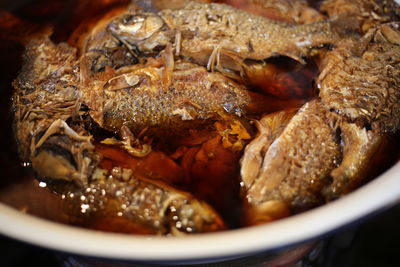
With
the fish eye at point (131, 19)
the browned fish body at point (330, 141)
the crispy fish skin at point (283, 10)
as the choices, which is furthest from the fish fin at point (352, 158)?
the fish eye at point (131, 19)

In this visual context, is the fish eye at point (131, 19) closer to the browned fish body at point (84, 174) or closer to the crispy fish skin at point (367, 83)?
→ the browned fish body at point (84, 174)

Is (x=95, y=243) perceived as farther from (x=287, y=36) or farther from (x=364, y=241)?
(x=364, y=241)

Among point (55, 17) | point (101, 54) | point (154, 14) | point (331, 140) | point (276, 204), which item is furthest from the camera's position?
point (55, 17)

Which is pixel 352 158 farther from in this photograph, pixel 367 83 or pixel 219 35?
pixel 219 35

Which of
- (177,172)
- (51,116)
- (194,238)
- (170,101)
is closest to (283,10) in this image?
(170,101)

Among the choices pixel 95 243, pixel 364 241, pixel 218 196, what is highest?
pixel 95 243

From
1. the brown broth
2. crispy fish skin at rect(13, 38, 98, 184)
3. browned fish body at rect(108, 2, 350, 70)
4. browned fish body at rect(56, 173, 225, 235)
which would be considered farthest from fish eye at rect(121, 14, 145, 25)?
browned fish body at rect(56, 173, 225, 235)

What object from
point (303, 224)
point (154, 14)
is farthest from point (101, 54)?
point (303, 224)
